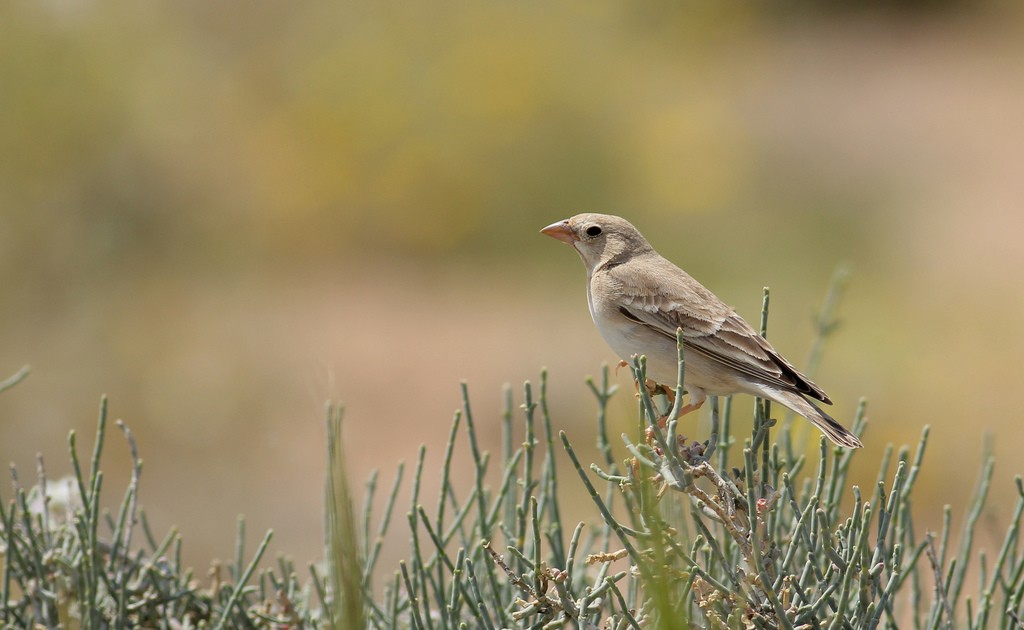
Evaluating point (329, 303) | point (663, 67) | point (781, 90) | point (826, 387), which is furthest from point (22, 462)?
point (781, 90)

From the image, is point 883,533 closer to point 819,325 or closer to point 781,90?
point 819,325

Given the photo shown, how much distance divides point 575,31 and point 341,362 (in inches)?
231

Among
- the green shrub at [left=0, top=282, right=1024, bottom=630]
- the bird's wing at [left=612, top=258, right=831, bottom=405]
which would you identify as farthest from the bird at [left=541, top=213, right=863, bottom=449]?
the green shrub at [left=0, top=282, right=1024, bottom=630]

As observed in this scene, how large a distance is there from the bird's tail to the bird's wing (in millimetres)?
30

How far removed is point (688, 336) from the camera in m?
3.35

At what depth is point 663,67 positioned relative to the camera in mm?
15453

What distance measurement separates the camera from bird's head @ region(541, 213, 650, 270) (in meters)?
3.83

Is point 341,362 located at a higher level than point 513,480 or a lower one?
higher

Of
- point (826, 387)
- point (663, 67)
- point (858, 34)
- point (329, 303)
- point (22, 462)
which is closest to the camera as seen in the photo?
point (22, 462)

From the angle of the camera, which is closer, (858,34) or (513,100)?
(513,100)

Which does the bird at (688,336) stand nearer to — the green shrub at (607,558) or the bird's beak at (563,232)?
the bird's beak at (563,232)

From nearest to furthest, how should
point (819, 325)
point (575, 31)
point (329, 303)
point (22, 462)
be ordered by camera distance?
1. point (819, 325)
2. point (22, 462)
3. point (329, 303)
4. point (575, 31)

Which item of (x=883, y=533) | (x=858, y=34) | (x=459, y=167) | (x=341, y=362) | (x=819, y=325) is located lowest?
(x=883, y=533)

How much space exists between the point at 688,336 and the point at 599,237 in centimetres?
64
